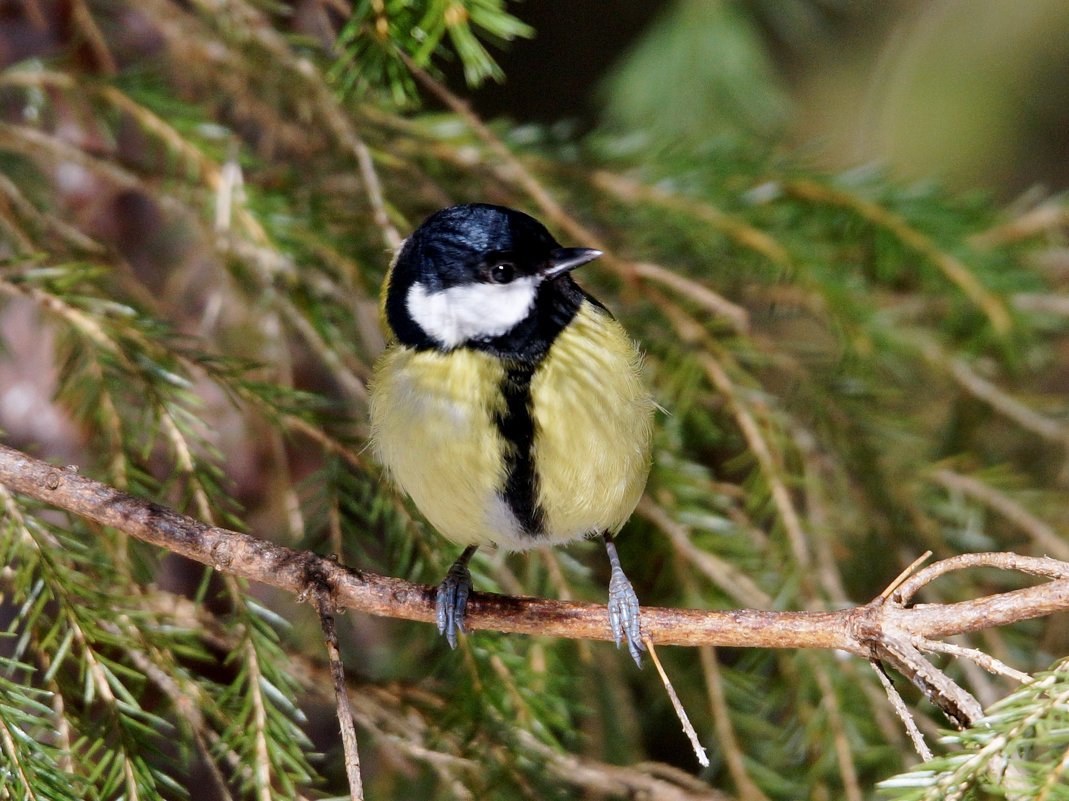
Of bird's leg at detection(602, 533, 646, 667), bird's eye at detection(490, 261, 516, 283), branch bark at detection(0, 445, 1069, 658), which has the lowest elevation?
bird's leg at detection(602, 533, 646, 667)

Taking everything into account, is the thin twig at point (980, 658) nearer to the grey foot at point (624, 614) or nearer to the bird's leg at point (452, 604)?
the grey foot at point (624, 614)

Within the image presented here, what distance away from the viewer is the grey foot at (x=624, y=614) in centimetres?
100

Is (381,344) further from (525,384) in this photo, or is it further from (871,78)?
(871,78)

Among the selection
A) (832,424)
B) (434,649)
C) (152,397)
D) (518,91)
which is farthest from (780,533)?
(518,91)

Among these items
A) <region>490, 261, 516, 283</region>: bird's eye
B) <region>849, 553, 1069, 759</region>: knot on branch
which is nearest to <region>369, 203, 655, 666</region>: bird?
<region>490, 261, 516, 283</region>: bird's eye

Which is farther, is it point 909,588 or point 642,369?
point 642,369

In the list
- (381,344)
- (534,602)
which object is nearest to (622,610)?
(534,602)

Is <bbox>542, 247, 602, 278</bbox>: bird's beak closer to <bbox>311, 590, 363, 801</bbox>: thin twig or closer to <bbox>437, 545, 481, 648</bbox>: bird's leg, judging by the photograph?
<bbox>437, 545, 481, 648</bbox>: bird's leg

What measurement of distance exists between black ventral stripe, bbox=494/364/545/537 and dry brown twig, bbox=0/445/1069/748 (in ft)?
0.43

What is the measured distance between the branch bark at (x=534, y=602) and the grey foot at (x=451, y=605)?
0.04m

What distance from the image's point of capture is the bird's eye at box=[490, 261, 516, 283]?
1211 millimetres

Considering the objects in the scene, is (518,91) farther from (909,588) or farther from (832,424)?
(909,588)

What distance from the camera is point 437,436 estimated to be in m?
1.13

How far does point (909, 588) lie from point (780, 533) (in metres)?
0.47
